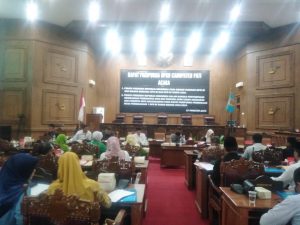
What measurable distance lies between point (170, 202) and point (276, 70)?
8224 mm

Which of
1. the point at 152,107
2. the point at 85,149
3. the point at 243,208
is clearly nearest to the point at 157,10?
Answer: the point at 152,107

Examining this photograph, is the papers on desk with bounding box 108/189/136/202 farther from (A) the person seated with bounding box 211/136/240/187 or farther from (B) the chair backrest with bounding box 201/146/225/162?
(B) the chair backrest with bounding box 201/146/225/162

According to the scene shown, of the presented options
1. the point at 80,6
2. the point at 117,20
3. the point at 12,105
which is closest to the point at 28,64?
the point at 12,105

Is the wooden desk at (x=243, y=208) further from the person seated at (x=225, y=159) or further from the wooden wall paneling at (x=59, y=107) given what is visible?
the wooden wall paneling at (x=59, y=107)

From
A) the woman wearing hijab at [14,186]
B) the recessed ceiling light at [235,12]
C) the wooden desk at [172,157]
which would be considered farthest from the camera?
the recessed ceiling light at [235,12]

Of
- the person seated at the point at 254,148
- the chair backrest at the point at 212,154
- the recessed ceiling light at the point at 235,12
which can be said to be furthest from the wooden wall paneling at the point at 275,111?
the chair backrest at the point at 212,154

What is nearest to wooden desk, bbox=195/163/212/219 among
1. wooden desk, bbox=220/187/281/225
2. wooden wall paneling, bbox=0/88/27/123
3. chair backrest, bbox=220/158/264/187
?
chair backrest, bbox=220/158/264/187

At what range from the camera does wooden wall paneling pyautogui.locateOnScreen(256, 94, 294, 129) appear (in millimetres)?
11070

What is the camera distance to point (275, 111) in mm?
11578

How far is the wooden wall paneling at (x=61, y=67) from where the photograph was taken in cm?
1139

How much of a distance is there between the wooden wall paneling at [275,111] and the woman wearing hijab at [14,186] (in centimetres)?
1049

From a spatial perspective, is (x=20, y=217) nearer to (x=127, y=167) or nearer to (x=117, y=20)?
(x=127, y=167)

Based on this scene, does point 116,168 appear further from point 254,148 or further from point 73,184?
point 254,148

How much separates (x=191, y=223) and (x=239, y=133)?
8718 mm
